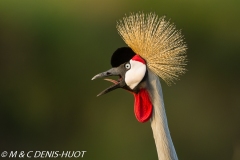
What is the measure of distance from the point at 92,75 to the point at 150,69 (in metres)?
3.10

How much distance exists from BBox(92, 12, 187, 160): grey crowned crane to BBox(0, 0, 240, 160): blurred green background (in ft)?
9.54

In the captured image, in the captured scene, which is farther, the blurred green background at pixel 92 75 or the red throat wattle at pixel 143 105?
the blurred green background at pixel 92 75

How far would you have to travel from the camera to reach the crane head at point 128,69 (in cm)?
295

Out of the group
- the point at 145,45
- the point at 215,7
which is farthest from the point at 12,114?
the point at 145,45

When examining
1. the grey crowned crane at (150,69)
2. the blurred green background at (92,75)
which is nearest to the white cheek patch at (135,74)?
the grey crowned crane at (150,69)

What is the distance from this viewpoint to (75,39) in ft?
20.3

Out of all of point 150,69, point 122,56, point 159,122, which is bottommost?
point 159,122

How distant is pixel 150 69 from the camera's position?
2.96 m

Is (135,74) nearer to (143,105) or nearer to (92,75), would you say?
(143,105)

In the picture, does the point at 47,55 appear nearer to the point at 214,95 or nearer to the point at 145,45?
the point at 214,95

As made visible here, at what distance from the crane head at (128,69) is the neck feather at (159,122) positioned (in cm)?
5

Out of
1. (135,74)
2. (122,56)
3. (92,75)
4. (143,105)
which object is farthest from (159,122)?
(92,75)

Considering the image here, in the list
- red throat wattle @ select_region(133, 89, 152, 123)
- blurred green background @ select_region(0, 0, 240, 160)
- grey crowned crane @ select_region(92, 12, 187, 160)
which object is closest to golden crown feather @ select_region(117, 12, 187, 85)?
grey crowned crane @ select_region(92, 12, 187, 160)

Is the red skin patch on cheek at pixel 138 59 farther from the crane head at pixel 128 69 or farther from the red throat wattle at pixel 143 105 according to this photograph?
the red throat wattle at pixel 143 105
